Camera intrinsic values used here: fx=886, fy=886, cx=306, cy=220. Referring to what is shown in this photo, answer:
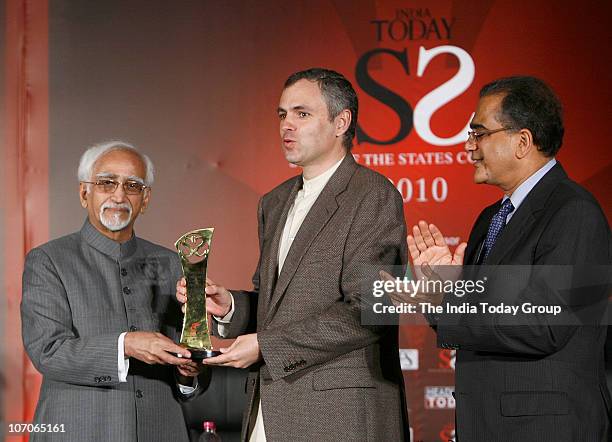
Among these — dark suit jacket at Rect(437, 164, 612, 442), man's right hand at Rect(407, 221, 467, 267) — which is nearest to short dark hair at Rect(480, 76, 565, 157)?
dark suit jacket at Rect(437, 164, 612, 442)

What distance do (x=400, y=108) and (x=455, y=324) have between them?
6.75 feet

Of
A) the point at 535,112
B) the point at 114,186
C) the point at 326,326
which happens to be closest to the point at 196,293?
the point at 326,326

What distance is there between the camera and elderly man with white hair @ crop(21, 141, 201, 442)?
8.87ft

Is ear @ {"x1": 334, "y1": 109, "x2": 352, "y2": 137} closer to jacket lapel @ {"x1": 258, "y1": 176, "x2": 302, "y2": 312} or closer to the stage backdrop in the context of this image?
jacket lapel @ {"x1": 258, "y1": 176, "x2": 302, "y2": 312}

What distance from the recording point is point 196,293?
2.66 meters

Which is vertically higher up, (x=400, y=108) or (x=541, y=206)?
(x=400, y=108)

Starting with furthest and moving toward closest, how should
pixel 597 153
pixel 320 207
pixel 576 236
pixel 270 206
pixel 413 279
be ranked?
pixel 597 153 → pixel 270 206 → pixel 320 207 → pixel 413 279 → pixel 576 236

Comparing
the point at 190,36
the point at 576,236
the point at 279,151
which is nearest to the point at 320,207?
the point at 576,236

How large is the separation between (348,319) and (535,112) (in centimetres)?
80

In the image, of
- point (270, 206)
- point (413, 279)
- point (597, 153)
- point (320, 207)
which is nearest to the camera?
point (413, 279)

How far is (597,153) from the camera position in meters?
4.13

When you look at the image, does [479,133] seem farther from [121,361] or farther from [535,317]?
[121,361]

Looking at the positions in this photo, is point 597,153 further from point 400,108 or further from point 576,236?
point 576,236

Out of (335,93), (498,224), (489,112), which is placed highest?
(335,93)
